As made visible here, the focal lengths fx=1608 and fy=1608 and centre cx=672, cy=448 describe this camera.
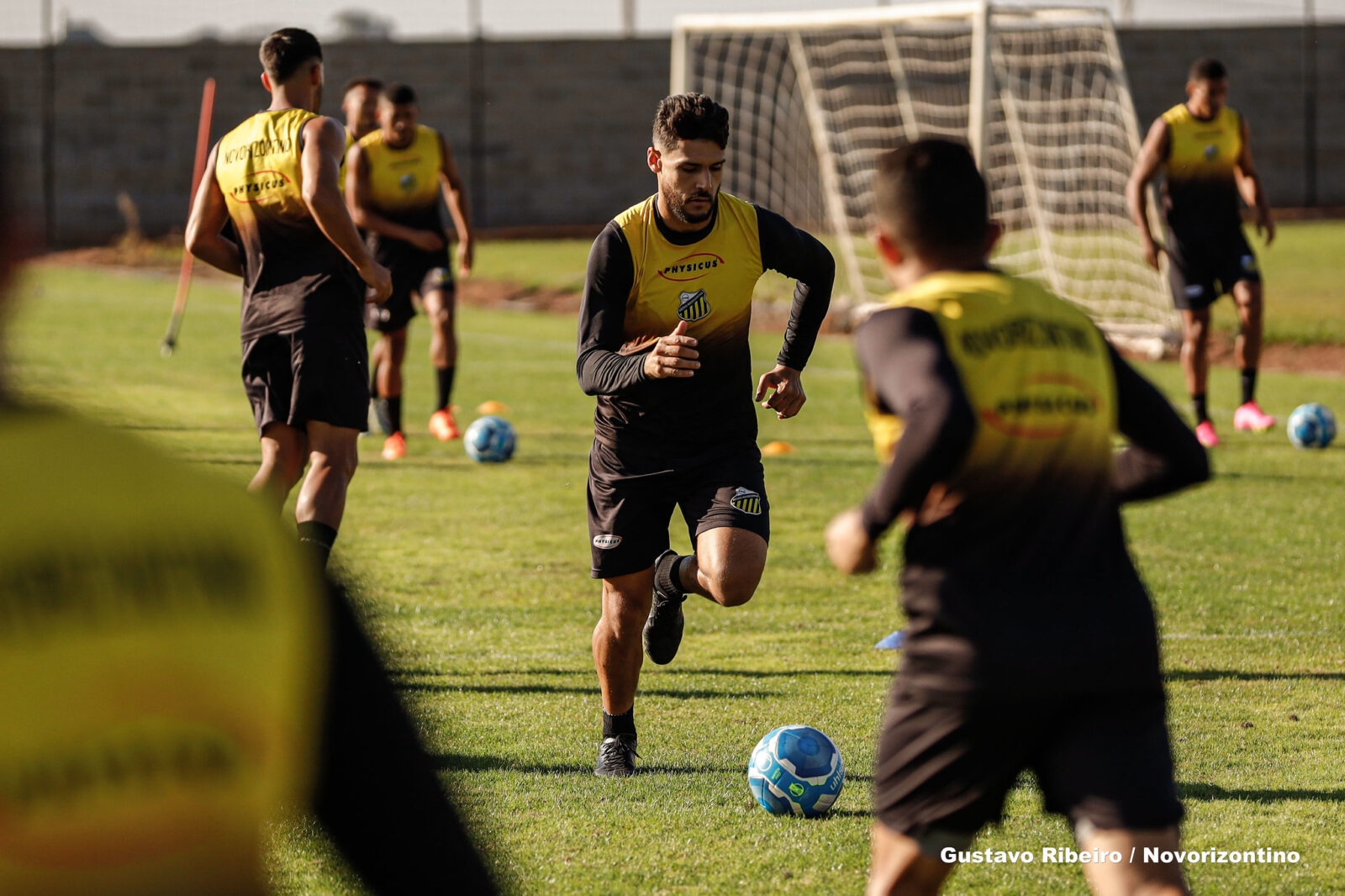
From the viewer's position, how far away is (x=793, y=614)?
693cm

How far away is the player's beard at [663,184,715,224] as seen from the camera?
15.6 ft

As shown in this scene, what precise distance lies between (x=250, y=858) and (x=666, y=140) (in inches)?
147

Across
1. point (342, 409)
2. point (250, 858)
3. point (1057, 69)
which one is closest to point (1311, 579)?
point (342, 409)

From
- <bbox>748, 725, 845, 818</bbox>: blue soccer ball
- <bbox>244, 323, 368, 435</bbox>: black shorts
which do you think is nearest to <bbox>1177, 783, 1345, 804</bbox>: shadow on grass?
<bbox>748, 725, 845, 818</bbox>: blue soccer ball

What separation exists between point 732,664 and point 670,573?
133 cm

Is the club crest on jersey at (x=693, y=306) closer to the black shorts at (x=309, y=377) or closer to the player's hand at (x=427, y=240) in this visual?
the black shorts at (x=309, y=377)

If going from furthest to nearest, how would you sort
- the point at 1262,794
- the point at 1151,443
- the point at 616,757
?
1. the point at 616,757
2. the point at 1262,794
3. the point at 1151,443

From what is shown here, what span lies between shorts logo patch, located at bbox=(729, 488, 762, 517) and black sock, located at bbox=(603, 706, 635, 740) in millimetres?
691

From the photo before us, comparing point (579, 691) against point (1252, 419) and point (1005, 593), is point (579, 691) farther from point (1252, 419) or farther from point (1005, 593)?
point (1252, 419)

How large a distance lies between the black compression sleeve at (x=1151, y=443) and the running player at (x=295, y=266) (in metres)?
3.78

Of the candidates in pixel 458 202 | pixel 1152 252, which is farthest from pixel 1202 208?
pixel 458 202

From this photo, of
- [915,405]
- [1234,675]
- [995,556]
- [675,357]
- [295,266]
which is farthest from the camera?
[295,266]

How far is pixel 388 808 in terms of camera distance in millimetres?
1326

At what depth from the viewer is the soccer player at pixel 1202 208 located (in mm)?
11391
